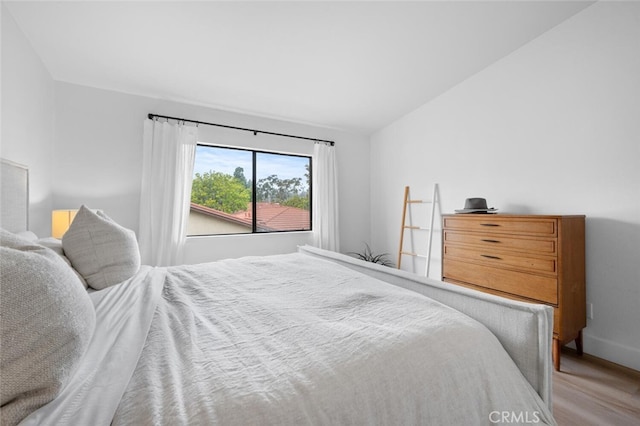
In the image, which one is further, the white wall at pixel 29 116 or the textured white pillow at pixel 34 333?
the white wall at pixel 29 116

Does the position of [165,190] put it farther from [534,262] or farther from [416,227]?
[534,262]

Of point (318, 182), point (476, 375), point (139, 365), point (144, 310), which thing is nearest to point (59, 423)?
point (139, 365)

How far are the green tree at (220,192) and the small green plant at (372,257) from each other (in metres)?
1.86

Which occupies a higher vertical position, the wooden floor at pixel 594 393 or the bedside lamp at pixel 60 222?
the bedside lamp at pixel 60 222

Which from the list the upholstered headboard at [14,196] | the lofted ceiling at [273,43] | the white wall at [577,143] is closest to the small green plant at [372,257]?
the white wall at [577,143]

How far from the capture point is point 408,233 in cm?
386

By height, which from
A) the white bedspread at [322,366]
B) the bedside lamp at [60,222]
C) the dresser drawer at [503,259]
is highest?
the bedside lamp at [60,222]

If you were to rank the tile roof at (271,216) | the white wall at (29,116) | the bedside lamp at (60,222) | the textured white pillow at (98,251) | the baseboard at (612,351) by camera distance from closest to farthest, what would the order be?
the textured white pillow at (98,251) → the white wall at (29,116) → the baseboard at (612,351) → the bedside lamp at (60,222) → the tile roof at (271,216)

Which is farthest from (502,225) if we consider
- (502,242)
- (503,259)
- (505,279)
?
(505,279)

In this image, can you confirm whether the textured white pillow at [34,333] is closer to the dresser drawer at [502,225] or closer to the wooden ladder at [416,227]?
the dresser drawer at [502,225]

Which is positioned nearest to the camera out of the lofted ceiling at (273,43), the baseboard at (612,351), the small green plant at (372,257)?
the baseboard at (612,351)

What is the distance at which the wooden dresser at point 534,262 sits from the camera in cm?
193

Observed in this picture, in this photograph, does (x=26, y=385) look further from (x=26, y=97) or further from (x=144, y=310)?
(x=26, y=97)

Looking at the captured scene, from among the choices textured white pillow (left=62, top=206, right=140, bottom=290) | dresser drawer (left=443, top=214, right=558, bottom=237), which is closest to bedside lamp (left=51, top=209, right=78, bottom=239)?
textured white pillow (left=62, top=206, right=140, bottom=290)
